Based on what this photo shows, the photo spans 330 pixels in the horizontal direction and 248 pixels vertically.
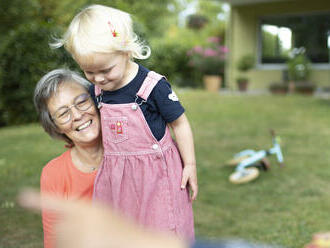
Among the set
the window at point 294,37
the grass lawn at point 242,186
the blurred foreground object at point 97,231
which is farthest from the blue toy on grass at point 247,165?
the window at point 294,37

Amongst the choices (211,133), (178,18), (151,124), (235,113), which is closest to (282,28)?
(235,113)

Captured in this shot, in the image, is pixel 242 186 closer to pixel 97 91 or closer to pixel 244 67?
pixel 97 91

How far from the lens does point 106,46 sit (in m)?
1.67

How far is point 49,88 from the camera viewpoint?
6.64ft

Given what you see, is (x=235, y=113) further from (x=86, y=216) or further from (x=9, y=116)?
(x=86, y=216)

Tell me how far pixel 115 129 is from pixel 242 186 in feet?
8.77

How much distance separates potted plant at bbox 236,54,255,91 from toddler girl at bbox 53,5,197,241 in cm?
1270

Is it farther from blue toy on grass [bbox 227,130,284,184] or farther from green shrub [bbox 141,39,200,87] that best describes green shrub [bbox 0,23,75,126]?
green shrub [bbox 141,39,200,87]

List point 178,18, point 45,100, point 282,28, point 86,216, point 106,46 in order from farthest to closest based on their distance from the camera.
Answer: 1. point 178,18
2. point 282,28
3. point 45,100
4. point 106,46
5. point 86,216

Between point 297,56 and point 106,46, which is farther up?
point 106,46

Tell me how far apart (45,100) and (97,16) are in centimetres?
56

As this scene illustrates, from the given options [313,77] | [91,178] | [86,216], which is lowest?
[313,77]

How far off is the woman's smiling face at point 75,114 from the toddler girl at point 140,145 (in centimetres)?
10

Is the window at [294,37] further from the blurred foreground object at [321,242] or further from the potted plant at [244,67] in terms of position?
the blurred foreground object at [321,242]
